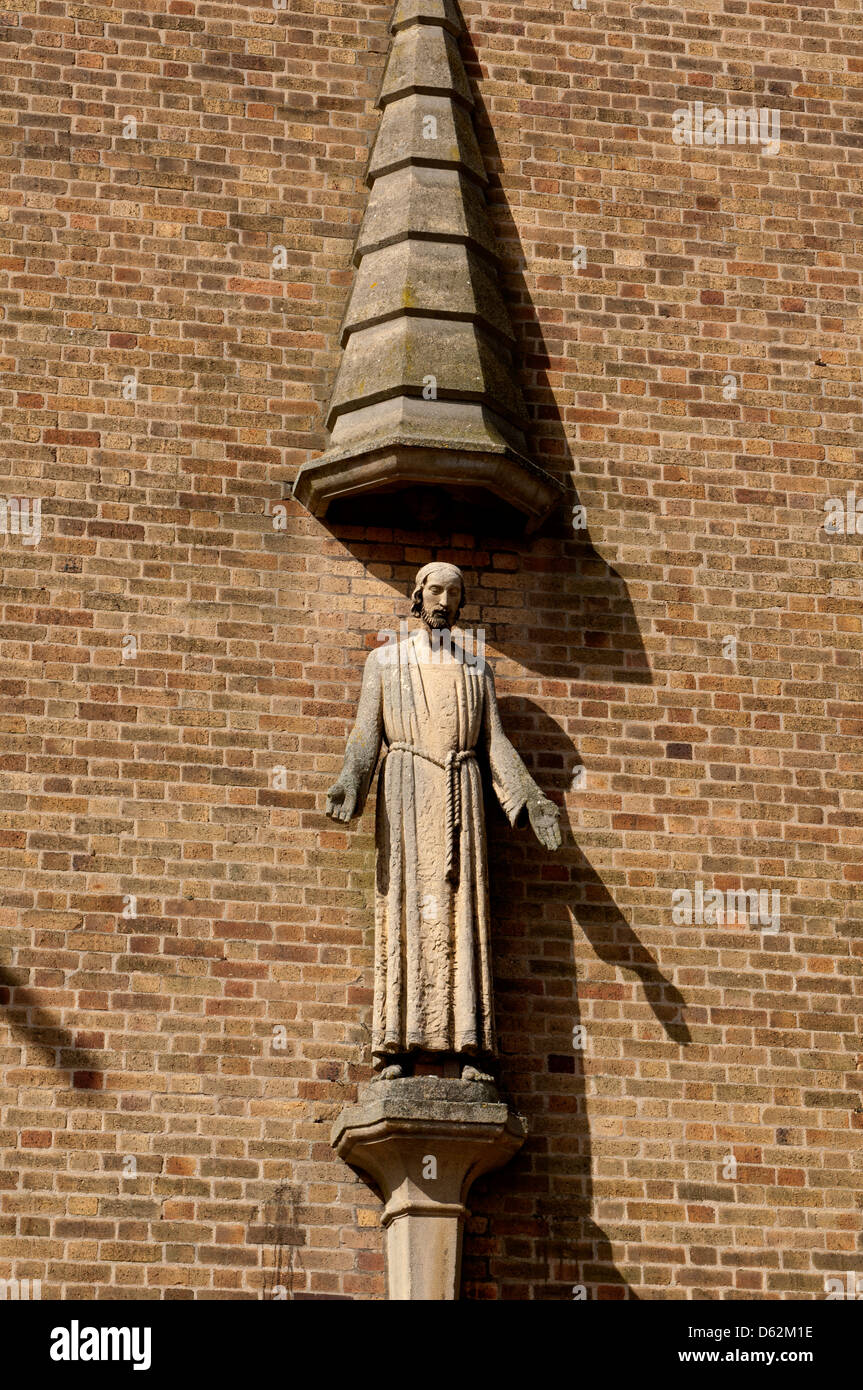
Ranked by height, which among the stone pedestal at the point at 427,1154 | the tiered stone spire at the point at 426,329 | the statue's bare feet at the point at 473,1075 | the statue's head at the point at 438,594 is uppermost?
the tiered stone spire at the point at 426,329

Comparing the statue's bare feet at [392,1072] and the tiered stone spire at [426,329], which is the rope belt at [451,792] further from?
the tiered stone spire at [426,329]

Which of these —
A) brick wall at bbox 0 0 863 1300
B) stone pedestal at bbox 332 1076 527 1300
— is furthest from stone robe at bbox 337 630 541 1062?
brick wall at bbox 0 0 863 1300

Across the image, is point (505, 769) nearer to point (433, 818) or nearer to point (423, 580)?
point (433, 818)

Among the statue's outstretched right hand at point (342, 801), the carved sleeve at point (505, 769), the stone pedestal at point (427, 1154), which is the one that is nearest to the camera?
the stone pedestal at point (427, 1154)

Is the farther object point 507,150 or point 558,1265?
point 507,150

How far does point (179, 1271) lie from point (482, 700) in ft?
8.63

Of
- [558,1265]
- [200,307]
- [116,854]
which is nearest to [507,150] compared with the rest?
[200,307]

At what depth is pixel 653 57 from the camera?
39.4 feet

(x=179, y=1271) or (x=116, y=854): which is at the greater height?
(x=116, y=854)

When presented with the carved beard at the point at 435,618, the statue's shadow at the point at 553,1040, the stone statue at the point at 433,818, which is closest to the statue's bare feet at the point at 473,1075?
the stone statue at the point at 433,818

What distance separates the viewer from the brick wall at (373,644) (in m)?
9.88

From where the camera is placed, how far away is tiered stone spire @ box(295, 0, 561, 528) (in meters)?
10.6

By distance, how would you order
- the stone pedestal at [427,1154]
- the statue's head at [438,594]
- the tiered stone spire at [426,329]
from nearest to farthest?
the stone pedestal at [427,1154] → the statue's head at [438,594] → the tiered stone spire at [426,329]
